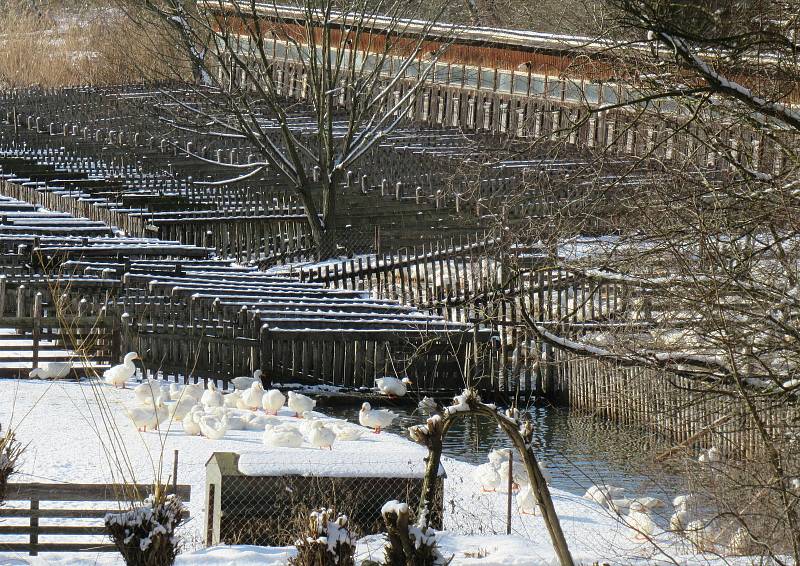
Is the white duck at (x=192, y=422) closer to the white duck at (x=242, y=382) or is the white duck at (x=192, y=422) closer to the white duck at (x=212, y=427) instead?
the white duck at (x=212, y=427)

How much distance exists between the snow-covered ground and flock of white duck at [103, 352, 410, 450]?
0.14 meters

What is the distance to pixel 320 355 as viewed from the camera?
17.6 m

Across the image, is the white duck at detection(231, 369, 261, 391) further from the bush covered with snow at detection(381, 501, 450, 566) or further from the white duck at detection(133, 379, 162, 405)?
the bush covered with snow at detection(381, 501, 450, 566)

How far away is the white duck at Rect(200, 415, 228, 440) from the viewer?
45.9ft

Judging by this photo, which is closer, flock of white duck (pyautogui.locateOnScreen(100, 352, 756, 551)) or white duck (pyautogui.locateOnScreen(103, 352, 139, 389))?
flock of white duck (pyautogui.locateOnScreen(100, 352, 756, 551))

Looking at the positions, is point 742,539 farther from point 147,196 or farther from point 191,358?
point 147,196

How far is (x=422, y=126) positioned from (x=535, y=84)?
3.72 m

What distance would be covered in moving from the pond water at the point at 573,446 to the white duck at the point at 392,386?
0.89 feet

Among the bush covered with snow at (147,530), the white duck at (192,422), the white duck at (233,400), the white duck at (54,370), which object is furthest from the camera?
the white duck at (54,370)

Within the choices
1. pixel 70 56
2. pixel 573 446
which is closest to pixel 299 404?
pixel 573 446

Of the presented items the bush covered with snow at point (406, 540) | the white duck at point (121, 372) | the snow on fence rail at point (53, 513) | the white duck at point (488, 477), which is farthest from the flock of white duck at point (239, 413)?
the bush covered with snow at point (406, 540)

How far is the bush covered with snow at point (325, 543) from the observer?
862cm

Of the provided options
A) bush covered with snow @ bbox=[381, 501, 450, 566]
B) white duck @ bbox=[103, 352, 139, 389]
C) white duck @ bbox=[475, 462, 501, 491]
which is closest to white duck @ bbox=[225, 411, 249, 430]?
white duck @ bbox=[103, 352, 139, 389]

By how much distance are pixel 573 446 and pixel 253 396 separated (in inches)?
157
